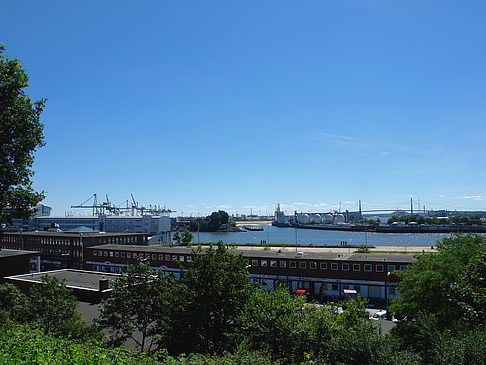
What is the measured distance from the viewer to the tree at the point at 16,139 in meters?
16.0

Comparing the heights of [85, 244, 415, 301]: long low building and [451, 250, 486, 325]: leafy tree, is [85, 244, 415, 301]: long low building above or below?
below

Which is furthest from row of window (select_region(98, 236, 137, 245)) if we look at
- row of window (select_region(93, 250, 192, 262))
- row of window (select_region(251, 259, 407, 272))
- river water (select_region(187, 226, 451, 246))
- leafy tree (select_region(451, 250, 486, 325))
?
leafy tree (select_region(451, 250, 486, 325))

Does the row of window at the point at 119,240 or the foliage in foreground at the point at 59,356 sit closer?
the foliage in foreground at the point at 59,356

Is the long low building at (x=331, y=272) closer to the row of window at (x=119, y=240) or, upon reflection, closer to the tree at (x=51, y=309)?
the tree at (x=51, y=309)

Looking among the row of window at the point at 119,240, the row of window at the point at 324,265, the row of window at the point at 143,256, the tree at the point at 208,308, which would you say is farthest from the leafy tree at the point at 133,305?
the row of window at the point at 119,240

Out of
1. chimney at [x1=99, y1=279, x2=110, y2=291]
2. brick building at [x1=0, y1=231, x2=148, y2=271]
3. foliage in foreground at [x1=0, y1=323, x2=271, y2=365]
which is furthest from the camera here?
brick building at [x1=0, y1=231, x2=148, y2=271]

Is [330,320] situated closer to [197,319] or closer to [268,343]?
[268,343]

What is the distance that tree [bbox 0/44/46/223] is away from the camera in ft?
52.5

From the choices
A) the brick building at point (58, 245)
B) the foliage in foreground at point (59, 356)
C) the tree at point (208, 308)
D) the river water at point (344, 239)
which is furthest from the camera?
the river water at point (344, 239)

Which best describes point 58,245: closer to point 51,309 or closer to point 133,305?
point 51,309

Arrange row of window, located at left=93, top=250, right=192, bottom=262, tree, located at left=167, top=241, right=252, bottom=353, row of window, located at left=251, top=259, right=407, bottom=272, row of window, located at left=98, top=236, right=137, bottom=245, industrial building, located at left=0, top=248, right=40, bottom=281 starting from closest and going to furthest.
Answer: tree, located at left=167, top=241, right=252, bottom=353 → row of window, located at left=251, top=259, right=407, bottom=272 → industrial building, located at left=0, top=248, right=40, bottom=281 → row of window, located at left=93, top=250, right=192, bottom=262 → row of window, located at left=98, top=236, right=137, bottom=245

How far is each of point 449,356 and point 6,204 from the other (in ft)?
63.5

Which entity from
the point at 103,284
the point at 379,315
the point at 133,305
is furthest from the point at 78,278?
the point at 379,315

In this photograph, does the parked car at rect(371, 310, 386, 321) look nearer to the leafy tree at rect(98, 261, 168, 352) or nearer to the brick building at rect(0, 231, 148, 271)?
the leafy tree at rect(98, 261, 168, 352)
